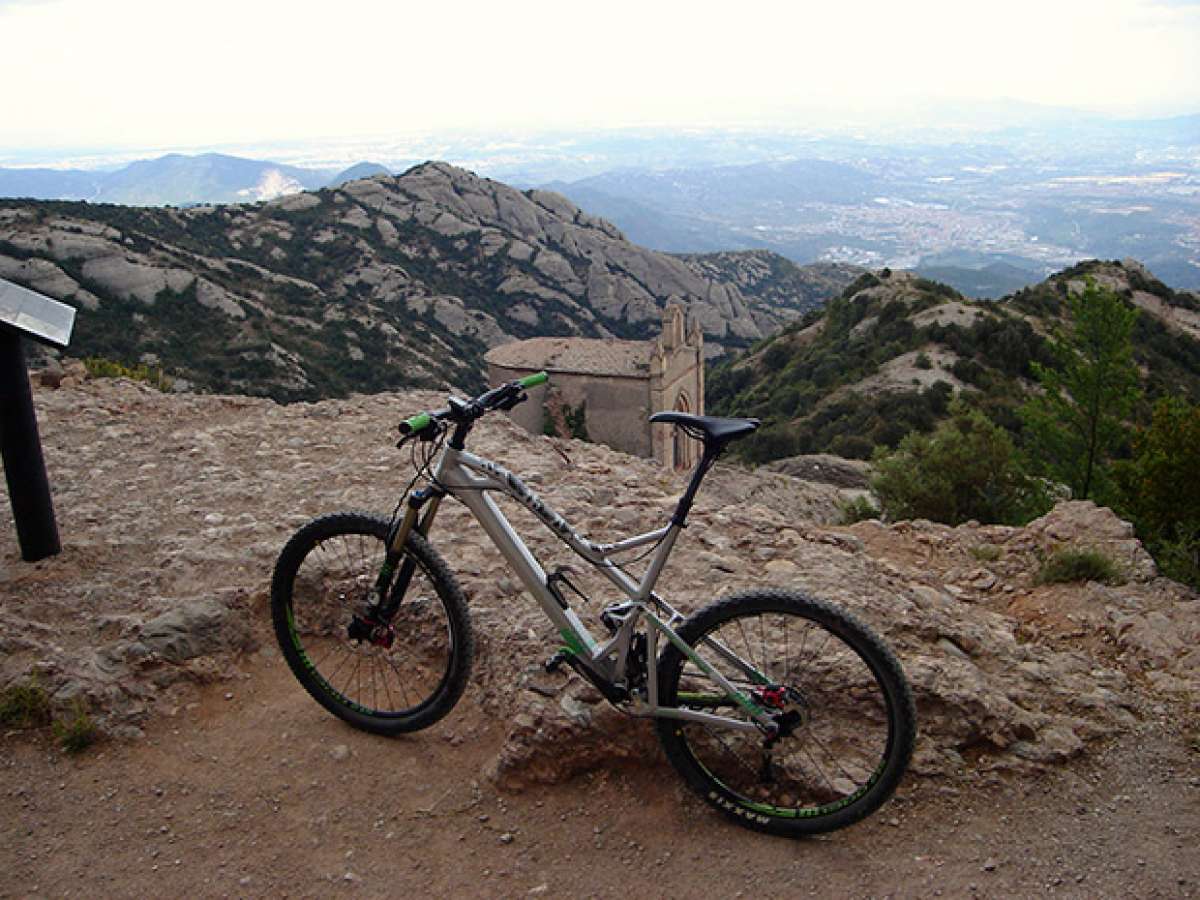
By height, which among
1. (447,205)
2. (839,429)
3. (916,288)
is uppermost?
(447,205)

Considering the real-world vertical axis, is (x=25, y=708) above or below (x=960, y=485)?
above

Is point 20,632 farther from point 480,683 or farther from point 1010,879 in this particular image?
point 1010,879

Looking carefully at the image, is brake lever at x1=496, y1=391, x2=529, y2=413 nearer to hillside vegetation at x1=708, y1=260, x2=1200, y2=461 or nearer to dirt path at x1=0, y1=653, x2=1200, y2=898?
dirt path at x1=0, y1=653, x2=1200, y2=898

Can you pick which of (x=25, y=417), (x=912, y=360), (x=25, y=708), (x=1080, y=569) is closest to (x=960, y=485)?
(x=1080, y=569)

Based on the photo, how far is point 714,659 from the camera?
11.8ft

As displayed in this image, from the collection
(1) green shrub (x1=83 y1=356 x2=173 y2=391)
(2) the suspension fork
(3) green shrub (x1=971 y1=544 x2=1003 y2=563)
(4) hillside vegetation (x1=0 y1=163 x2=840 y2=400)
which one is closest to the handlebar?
(2) the suspension fork

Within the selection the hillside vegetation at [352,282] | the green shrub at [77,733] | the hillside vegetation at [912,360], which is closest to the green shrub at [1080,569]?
the green shrub at [77,733]

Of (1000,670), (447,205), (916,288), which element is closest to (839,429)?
(916,288)

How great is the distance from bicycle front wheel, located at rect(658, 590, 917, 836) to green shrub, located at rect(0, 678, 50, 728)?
3039mm

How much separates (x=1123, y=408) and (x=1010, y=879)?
1303 cm

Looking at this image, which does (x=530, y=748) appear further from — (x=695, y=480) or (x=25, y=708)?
(x=25, y=708)

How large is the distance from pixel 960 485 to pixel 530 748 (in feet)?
32.9

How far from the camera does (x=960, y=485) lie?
11875 mm

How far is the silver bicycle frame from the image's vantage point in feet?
10.2
